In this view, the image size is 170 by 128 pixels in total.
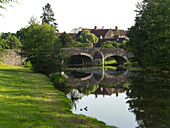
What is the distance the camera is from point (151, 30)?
→ 3309cm

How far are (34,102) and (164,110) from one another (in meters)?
8.93

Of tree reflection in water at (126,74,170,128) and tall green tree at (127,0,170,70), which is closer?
tree reflection in water at (126,74,170,128)

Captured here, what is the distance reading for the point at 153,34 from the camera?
103ft

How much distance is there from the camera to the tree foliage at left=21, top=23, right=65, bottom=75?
91.6ft

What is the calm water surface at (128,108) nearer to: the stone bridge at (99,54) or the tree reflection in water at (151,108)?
the tree reflection in water at (151,108)

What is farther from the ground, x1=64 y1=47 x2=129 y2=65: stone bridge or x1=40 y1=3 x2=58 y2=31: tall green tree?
x1=40 y1=3 x2=58 y2=31: tall green tree

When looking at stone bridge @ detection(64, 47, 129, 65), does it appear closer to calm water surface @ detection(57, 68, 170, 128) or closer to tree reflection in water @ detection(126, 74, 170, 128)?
calm water surface @ detection(57, 68, 170, 128)

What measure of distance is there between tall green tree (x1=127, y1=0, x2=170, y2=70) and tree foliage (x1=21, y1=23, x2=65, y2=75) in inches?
500

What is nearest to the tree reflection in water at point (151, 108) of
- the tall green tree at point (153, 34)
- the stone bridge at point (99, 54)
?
the tall green tree at point (153, 34)

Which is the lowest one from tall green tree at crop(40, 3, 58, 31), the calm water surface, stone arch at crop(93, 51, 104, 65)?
the calm water surface

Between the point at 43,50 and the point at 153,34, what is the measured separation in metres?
15.8

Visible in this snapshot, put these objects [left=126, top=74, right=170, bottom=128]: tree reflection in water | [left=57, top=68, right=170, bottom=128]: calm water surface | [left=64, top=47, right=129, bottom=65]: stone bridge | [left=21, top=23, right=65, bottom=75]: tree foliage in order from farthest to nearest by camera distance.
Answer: [left=64, top=47, right=129, bottom=65]: stone bridge → [left=21, top=23, right=65, bottom=75]: tree foliage → [left=57, top=68, right=170, bottom=128]: calm water surface → [left=126, top=74, right=170, bottom=128]: tree reflection in water

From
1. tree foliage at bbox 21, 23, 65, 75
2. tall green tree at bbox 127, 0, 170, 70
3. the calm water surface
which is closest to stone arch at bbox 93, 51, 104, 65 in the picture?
tall green tree at bbox 127, 0, 170, 70

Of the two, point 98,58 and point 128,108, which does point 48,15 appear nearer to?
point 98,58
